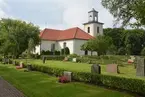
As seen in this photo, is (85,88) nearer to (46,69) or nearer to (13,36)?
(46,69)

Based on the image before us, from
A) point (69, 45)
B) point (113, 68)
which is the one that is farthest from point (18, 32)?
point (113, 68)

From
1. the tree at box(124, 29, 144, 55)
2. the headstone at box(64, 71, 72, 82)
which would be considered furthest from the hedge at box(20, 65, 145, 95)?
the tree at box(124, 29, 144, 55)

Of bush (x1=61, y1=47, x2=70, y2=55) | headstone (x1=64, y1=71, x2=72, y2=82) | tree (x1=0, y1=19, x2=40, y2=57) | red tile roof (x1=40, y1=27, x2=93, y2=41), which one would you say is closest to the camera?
headstone (x1=64, y1=71, x2=72, y2=82)

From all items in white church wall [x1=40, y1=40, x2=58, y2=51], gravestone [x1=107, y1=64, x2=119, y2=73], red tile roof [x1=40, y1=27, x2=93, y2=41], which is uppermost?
red tile roof [x1=40, y1=27, x2=93, y2=41]

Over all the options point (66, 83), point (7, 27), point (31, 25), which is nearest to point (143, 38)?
point (31, 25)

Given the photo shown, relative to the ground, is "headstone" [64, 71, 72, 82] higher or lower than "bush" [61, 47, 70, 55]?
lower

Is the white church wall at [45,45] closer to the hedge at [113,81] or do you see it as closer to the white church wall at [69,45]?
the white church wall at [69,45]

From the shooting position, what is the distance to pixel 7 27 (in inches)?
2192

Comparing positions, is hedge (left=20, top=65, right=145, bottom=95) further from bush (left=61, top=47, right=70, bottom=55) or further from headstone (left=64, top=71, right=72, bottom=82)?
bush (left=61, top=47, right=70, bottom=55)

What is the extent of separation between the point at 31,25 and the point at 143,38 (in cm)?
3967

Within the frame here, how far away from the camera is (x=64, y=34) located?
210 ft

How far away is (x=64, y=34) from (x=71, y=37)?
5.24m

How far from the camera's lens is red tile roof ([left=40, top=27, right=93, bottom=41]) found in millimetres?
59797

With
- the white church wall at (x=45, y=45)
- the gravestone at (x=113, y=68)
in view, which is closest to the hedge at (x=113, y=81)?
the gravestone at (x=113, y=68)
